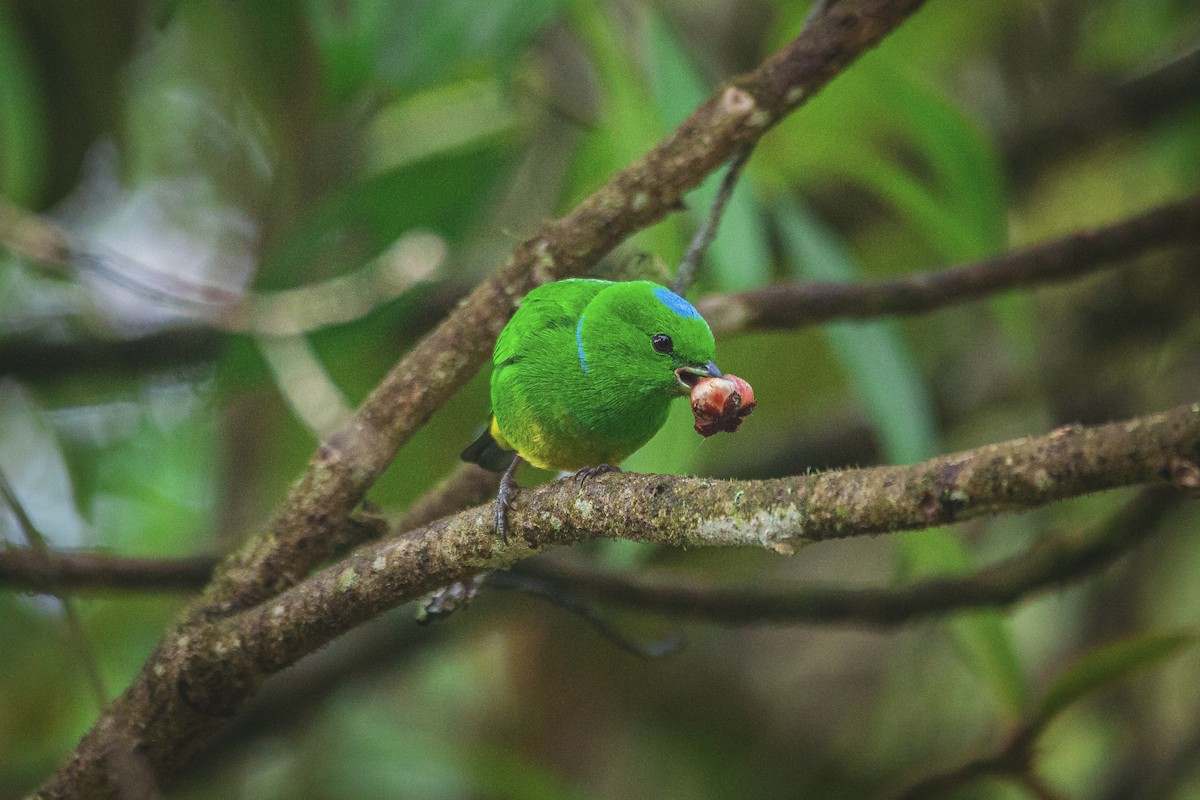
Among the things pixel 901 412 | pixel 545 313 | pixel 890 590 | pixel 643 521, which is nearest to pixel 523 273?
pixel 545 313

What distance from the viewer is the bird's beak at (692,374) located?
1417 mm

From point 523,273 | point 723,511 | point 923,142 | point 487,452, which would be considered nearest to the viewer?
point 723,511

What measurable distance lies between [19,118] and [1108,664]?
8.83ft

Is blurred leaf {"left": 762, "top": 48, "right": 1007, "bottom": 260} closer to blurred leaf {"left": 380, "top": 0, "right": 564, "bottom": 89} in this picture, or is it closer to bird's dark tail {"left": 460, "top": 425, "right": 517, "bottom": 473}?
blurred leaf {"left": 380, "top": 0, "right": 564, "bottom": 89}

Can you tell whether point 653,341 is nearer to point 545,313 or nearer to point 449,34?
point 545,313

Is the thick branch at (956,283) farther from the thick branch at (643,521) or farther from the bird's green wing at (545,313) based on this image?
the thick branch at (643,521)

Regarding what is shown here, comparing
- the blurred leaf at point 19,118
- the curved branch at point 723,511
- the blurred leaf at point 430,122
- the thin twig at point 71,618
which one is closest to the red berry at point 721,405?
the curved branch at point 723,511

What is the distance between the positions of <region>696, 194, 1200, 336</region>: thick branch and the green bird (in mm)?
454

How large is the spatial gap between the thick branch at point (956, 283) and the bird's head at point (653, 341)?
48cm

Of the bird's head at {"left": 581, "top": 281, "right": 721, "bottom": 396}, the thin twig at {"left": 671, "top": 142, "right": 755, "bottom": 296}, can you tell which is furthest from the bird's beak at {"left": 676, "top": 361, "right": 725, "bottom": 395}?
the thin twig at {"left": 671, "top": 142, "right": 755, "bottom": 296}

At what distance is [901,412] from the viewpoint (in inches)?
93.9

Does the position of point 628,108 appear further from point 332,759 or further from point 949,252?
point 332,759

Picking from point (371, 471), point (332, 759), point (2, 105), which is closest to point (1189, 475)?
point (371, 471)

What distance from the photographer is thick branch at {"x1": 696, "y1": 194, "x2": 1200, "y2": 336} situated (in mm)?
2008
